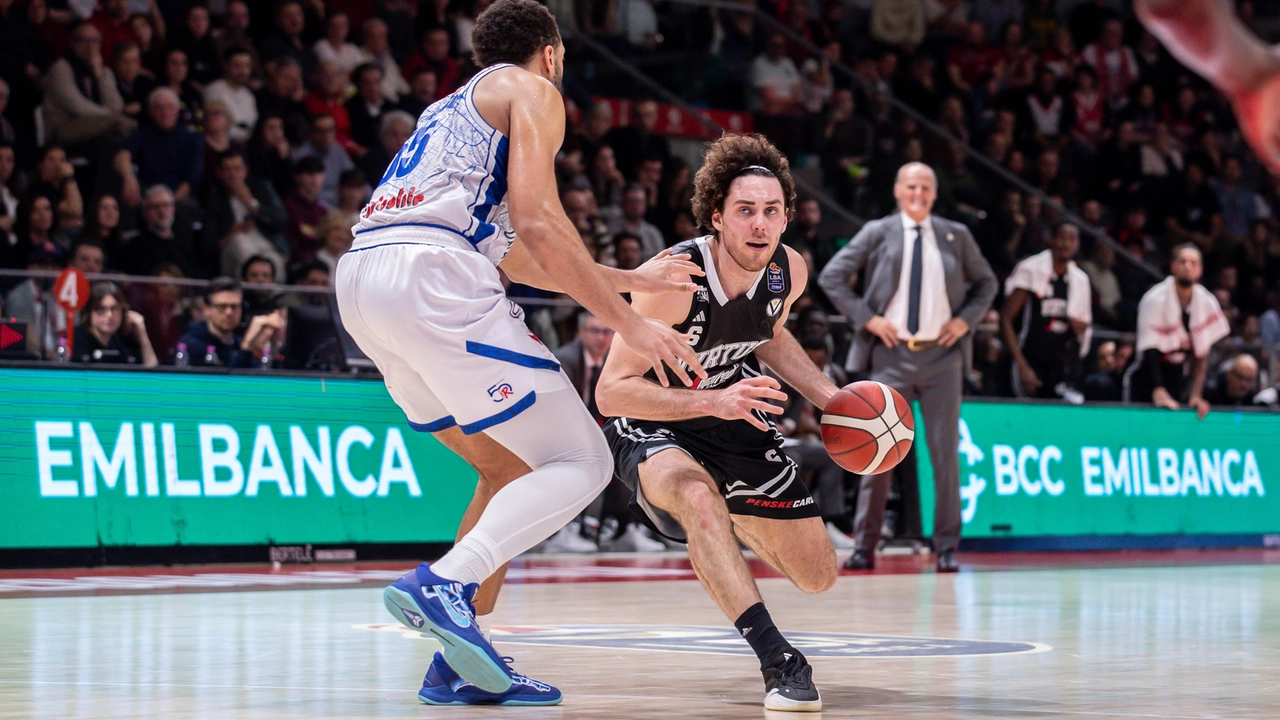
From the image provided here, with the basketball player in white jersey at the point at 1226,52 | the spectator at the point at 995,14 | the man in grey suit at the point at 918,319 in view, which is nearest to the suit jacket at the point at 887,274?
the man in grey suit at the point at 918,319

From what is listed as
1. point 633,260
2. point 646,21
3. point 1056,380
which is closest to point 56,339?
point 633,260

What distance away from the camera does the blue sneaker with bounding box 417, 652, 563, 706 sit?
15.1 feet

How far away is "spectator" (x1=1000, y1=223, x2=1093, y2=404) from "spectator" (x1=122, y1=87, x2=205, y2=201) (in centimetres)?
667

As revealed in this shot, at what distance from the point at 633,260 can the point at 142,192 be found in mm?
3915

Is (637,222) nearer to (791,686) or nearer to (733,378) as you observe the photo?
(733,378)

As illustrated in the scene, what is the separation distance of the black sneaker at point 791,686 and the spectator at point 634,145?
38.9 ft

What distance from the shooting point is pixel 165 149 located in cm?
1316

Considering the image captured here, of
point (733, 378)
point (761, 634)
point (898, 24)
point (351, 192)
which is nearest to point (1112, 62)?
point (898, 24)

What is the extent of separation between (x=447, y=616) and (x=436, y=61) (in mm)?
12237

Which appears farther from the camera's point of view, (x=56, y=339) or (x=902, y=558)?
(x=902, y=558)

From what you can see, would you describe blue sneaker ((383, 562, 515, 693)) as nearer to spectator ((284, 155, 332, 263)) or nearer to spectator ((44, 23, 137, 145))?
spectator ((284, 155, 332, 263))

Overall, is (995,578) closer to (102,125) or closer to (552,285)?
(552,285)

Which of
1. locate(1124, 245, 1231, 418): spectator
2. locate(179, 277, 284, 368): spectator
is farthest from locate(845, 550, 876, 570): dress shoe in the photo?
locate(1124, 245, 1231, 418): spectator

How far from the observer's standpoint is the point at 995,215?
17453 mm
